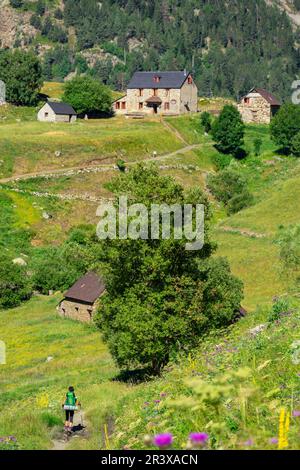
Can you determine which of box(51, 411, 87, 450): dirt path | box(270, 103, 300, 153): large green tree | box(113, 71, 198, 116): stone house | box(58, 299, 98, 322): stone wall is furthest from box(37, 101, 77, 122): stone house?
box(51, 411, 87, 450): dirt path

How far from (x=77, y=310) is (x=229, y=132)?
59.7m

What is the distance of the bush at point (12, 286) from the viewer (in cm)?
5756

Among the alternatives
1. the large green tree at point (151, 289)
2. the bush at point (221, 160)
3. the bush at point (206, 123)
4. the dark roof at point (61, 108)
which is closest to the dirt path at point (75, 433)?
the large green tree at point (151, 289)

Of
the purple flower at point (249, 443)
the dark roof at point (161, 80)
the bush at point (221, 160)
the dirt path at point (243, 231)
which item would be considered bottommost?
the dirt path at point (243, 231)

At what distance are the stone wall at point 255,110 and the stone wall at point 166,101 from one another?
28.2 ft

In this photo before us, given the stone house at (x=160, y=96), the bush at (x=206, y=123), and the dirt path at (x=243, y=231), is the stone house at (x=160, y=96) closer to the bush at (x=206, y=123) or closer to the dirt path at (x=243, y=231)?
the bush at (x=206, y=123)

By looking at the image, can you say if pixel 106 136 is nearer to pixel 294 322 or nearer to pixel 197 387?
pixel 294 322

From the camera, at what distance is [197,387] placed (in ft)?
26.9

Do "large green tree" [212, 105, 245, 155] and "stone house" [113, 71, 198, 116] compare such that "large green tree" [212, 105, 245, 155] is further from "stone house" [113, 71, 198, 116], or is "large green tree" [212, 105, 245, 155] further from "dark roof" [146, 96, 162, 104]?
"dark roof" [146, 96, 162, 104]

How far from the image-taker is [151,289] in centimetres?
2659

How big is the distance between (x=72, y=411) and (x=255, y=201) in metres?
62.1

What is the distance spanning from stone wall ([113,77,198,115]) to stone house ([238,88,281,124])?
8740 mm

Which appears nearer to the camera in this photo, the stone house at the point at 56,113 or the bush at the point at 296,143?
the bush at the point at 296,143
